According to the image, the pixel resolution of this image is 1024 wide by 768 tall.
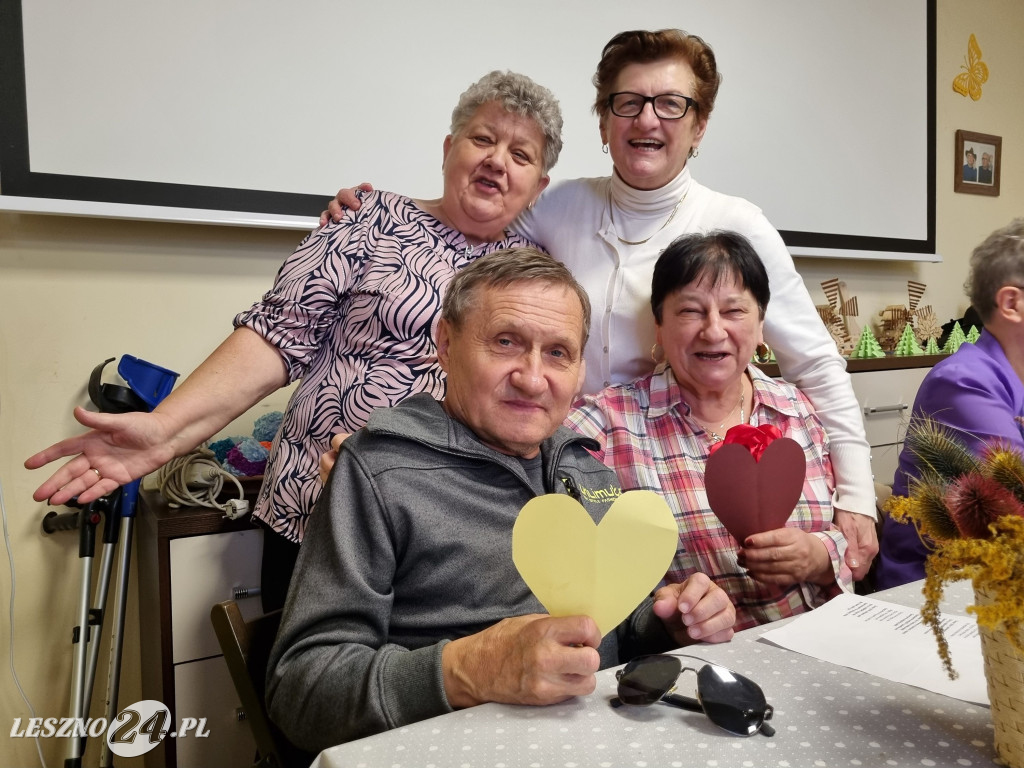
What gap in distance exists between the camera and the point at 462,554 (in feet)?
3.51

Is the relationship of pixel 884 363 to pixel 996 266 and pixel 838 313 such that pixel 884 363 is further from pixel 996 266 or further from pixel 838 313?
pixel 996 266

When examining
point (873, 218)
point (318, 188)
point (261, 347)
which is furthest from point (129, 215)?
point (873, 218)

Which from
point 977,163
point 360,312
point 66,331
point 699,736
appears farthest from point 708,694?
point 977,163

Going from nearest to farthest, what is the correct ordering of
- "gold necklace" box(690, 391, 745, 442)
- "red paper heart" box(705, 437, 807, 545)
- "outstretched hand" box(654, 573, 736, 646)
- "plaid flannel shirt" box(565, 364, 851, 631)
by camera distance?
"outstretched hand" box(654, 573, 736, 646), "red paper heart" box(705, 437, 807, 545), "plaid flannel shirt" box(565, 364, 851, 631), "gold necklace" box(690, 391, 745, 442)

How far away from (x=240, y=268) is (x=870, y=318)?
2992mm

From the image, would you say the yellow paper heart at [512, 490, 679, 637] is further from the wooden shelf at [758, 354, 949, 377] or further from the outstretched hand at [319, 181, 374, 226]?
the wooden shelf at [758, 354, 949, 377]

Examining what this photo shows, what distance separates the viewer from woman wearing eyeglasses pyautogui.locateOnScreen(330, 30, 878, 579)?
1.74 m

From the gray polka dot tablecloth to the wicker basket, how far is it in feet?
0.09

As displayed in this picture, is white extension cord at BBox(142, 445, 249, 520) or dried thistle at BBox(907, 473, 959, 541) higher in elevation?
dried thistle at BBox(907, 473, 959, 541)

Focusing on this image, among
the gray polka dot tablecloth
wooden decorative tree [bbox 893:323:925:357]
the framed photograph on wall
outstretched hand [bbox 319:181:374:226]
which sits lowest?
the gray polka dot tablecloth

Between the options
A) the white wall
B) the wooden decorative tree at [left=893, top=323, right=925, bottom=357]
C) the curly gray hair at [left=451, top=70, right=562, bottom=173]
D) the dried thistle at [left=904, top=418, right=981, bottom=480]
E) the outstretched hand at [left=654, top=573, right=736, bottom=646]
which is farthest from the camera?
the wooden decorative tree at [left=893, top=323, right=925, bottom=357]

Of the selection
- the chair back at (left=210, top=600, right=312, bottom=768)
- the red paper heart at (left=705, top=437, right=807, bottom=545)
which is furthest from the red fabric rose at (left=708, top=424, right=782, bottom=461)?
the chair back at (left=210, top=600, right=312, bottom=768)

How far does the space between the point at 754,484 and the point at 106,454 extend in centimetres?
110

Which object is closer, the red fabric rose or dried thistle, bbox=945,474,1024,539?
dried thistle, bbox=945,474,1024,539
